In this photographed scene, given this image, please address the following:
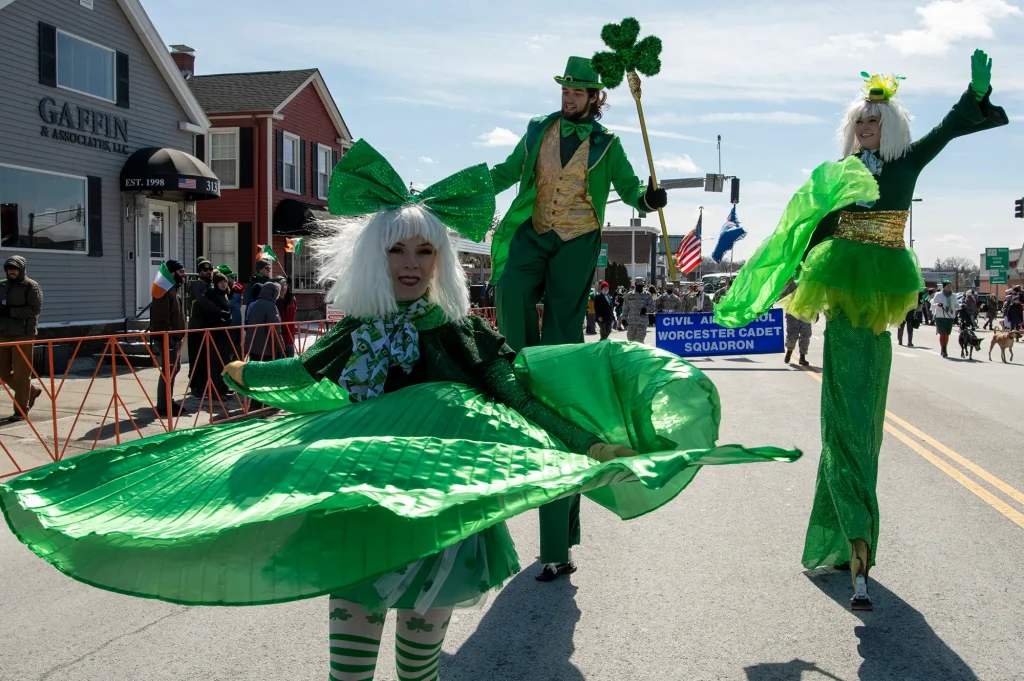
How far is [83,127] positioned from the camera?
16.8 meters

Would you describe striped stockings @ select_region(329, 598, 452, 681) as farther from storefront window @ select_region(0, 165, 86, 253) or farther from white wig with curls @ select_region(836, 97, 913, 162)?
storefront window @ select_region(0, 165, 86, 253)

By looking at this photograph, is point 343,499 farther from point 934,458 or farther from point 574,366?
point 934,458

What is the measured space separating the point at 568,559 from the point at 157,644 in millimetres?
1909

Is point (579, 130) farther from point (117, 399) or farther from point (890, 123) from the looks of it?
point (117, 399)

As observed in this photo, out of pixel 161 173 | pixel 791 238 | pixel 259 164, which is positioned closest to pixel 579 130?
pixel 791 238

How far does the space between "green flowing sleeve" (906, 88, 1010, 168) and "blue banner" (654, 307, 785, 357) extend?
7.90m

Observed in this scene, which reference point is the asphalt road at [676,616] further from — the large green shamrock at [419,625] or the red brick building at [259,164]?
the red brick building at [259,164]

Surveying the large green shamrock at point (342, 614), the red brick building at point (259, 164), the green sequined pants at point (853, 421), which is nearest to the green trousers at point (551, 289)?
the green sequined pants at point (853, 421)

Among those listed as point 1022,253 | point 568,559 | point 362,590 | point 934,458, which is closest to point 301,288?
point 934,458

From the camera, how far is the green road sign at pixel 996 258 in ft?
172

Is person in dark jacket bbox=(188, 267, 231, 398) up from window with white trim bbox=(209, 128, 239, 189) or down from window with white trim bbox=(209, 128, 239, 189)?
down

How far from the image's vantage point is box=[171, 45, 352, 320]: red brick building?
2645cm

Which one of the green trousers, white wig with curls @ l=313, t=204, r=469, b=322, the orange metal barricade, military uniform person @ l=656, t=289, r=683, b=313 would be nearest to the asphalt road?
the green trousers

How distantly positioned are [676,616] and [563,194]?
203 centimetres
